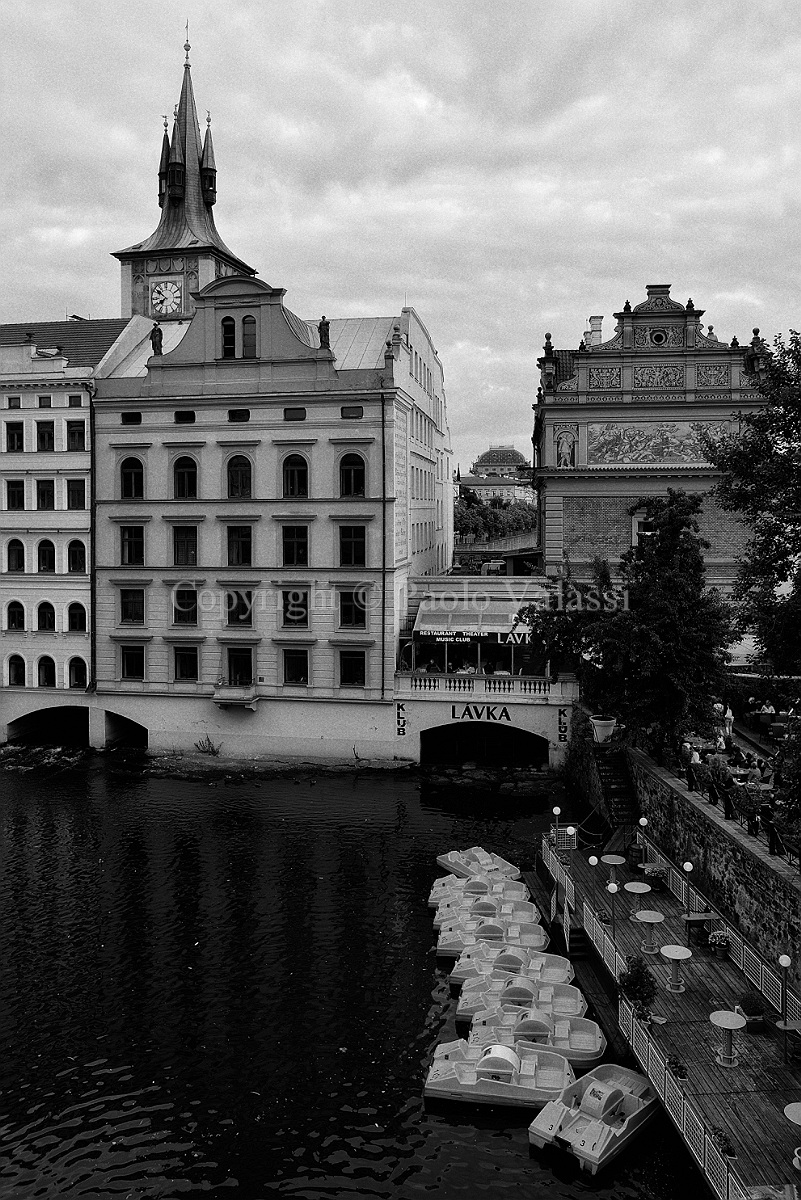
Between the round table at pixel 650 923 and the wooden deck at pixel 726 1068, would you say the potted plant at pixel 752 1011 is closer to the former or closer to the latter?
the wooden deck at pixel 726 1068

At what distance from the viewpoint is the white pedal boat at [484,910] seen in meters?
31.8

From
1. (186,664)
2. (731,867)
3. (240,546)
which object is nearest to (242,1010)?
(731,867)

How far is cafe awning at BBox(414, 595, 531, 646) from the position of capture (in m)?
51.6

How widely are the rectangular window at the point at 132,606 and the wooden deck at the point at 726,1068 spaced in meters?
32.4

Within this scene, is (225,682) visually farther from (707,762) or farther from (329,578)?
(707,762)

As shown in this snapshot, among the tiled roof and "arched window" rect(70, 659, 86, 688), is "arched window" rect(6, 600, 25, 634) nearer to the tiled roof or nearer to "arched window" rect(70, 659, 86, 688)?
"arched window" rect(70, 659, 86, 688)

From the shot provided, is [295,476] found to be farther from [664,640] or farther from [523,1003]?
[523,1003]

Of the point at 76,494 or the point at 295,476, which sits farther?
the point at 76,494

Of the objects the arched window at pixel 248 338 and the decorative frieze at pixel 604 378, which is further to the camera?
the decorative frieze at pixel 604 378

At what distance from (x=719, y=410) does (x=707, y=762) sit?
2187cm

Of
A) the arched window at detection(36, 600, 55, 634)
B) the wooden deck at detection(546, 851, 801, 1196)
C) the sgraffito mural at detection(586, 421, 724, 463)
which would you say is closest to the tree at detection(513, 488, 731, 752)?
the wooden deck at detection(546, 851, 801, 1196)

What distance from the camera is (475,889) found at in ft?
111

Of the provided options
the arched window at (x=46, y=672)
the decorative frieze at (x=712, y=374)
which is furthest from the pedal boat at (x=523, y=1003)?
the arched window at (x=46, y=672)

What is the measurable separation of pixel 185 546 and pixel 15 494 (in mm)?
10201
